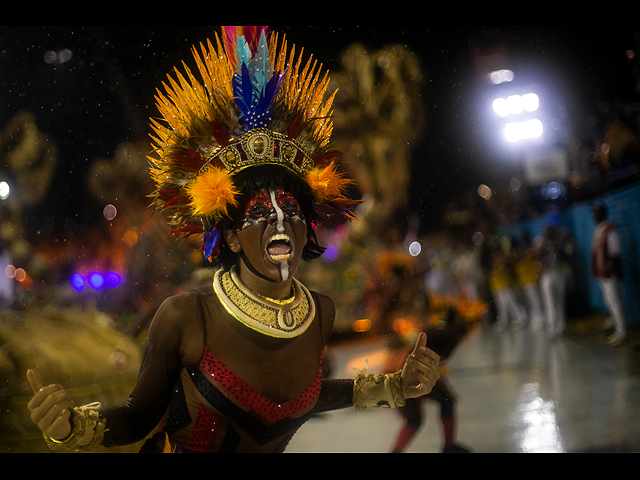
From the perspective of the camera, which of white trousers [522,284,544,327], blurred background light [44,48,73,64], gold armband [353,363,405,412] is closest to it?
gold armband [353,363,405,412]

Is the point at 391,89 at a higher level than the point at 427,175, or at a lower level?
higher

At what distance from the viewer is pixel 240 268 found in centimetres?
168

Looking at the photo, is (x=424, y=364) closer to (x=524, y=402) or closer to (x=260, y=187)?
(x=260, y=187)

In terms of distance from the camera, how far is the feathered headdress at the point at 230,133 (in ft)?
5.29

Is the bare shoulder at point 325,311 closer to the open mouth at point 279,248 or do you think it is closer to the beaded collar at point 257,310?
the beaded collar at point 257,310

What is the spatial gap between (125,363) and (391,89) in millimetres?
1898

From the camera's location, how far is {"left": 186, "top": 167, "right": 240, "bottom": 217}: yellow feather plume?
1.53 m

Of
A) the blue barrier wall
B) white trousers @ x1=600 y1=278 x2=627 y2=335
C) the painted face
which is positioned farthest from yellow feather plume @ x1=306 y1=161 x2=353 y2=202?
white trousers @ x1=600 y1=278 x2=627 y2=335

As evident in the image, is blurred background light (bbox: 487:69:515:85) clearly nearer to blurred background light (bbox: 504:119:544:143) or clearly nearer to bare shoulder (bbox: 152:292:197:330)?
blurred background light (bbox: 504:119:544:143)

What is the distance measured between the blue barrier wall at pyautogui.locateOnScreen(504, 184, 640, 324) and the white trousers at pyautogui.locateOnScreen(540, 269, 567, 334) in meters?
0.15

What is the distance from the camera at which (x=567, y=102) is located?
2670 millimetres

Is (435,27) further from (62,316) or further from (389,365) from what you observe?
(62,316)

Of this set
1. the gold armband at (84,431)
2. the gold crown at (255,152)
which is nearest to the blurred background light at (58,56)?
the gold crown at (255,152)
